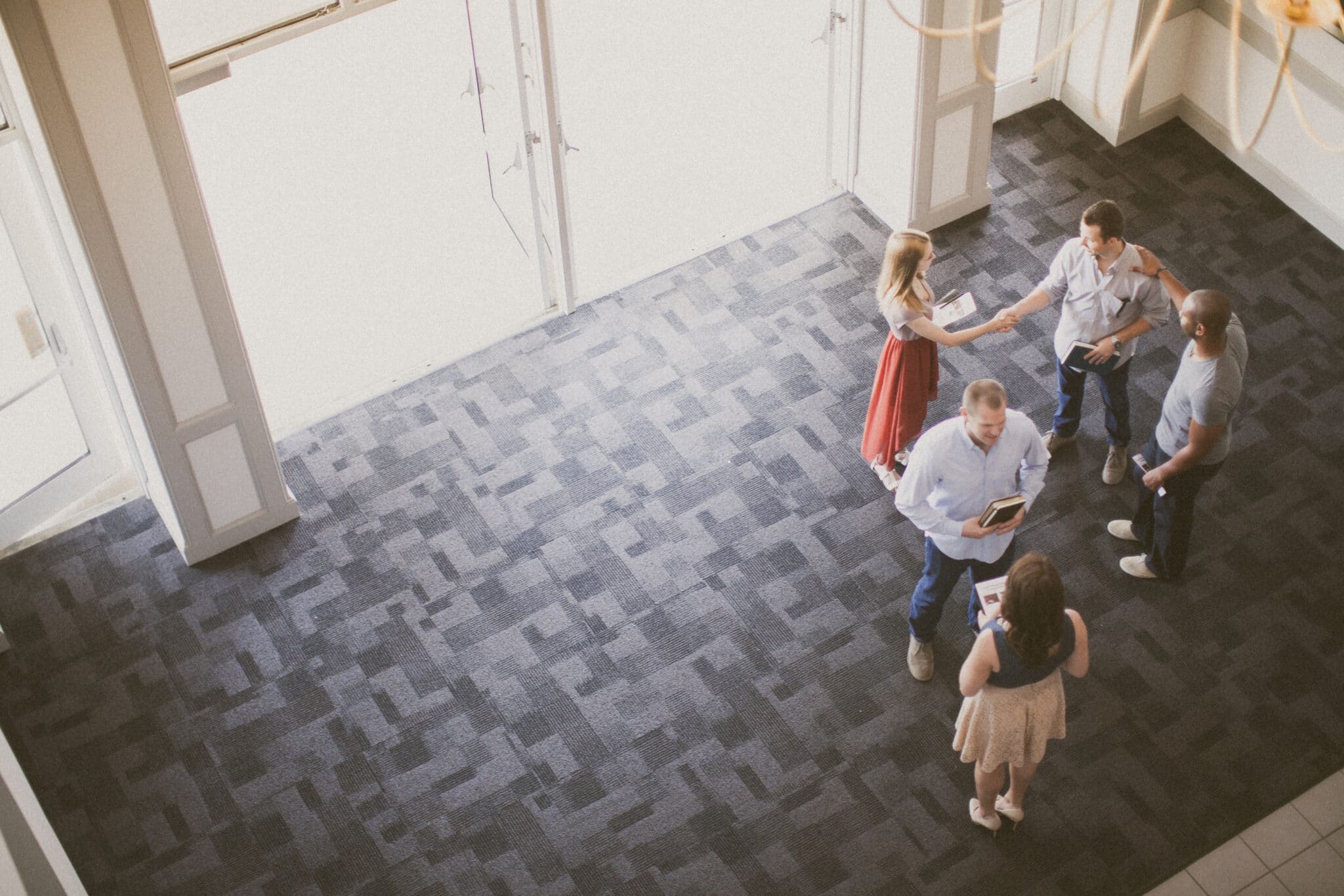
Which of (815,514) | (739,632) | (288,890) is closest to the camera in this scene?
(288,890)

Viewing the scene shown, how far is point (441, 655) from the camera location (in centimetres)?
563

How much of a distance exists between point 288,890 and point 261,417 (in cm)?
198

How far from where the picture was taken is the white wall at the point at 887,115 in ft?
21.7

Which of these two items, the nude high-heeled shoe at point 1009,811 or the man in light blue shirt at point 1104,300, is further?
the man in light blue shirt at point 1104,300

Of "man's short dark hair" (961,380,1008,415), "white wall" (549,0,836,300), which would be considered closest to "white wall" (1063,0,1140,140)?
"white wall" (549,0,836,300)

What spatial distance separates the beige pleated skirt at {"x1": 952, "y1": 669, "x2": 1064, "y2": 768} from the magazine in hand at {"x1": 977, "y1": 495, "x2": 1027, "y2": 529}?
0.58m

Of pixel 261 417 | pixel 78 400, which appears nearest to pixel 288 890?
pixel 261 417

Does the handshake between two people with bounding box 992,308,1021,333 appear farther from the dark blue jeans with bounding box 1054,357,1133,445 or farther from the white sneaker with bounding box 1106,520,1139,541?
the white sneaker with bounding box 1106,520,1139,541

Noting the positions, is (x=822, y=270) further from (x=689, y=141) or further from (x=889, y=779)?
(x=889, y=779)

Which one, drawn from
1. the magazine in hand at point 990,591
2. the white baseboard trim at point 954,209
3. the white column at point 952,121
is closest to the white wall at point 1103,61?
the white column at point 952,121

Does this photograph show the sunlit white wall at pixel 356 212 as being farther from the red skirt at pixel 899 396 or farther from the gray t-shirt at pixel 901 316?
the gray t-shirt at pixel 901 316

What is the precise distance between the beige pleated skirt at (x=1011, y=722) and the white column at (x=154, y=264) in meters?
3.24

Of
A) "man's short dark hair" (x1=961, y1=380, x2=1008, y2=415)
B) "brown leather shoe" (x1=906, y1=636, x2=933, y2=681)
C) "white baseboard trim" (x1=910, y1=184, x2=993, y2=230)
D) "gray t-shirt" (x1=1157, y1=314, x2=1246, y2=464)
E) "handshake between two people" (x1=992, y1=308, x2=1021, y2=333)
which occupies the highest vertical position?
"man's short dark hair" (x1=961, y1=380, x2=1008, y2=415)

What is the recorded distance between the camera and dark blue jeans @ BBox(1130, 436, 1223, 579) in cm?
521
